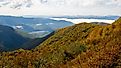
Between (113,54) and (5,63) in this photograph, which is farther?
(5,63)

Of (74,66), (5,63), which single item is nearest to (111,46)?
(74,66)

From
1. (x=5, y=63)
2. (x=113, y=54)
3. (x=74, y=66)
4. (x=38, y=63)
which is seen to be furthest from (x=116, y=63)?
(x=5, y=63)

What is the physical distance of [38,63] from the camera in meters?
82.8

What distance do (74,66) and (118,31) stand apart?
27.5 meters

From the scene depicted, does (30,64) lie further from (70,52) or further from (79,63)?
(79,63)

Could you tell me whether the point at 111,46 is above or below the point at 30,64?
above

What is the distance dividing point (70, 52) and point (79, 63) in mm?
21415

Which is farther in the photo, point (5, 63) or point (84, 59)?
point (5, 63)

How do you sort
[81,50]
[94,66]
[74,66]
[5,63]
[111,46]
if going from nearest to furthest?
[94,66], [74,66], [111,46], [81,50], [5,63]

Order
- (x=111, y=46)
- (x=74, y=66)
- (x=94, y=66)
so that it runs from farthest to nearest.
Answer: (x=111, y=46) < (x=74, y=66) < (x=94, y=66)

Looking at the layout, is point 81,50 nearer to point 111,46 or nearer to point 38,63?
point 38,63

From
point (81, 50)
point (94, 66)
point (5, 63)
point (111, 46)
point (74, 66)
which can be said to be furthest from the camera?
point (5, 63)

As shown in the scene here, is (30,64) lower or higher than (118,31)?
lower

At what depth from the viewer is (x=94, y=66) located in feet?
174
